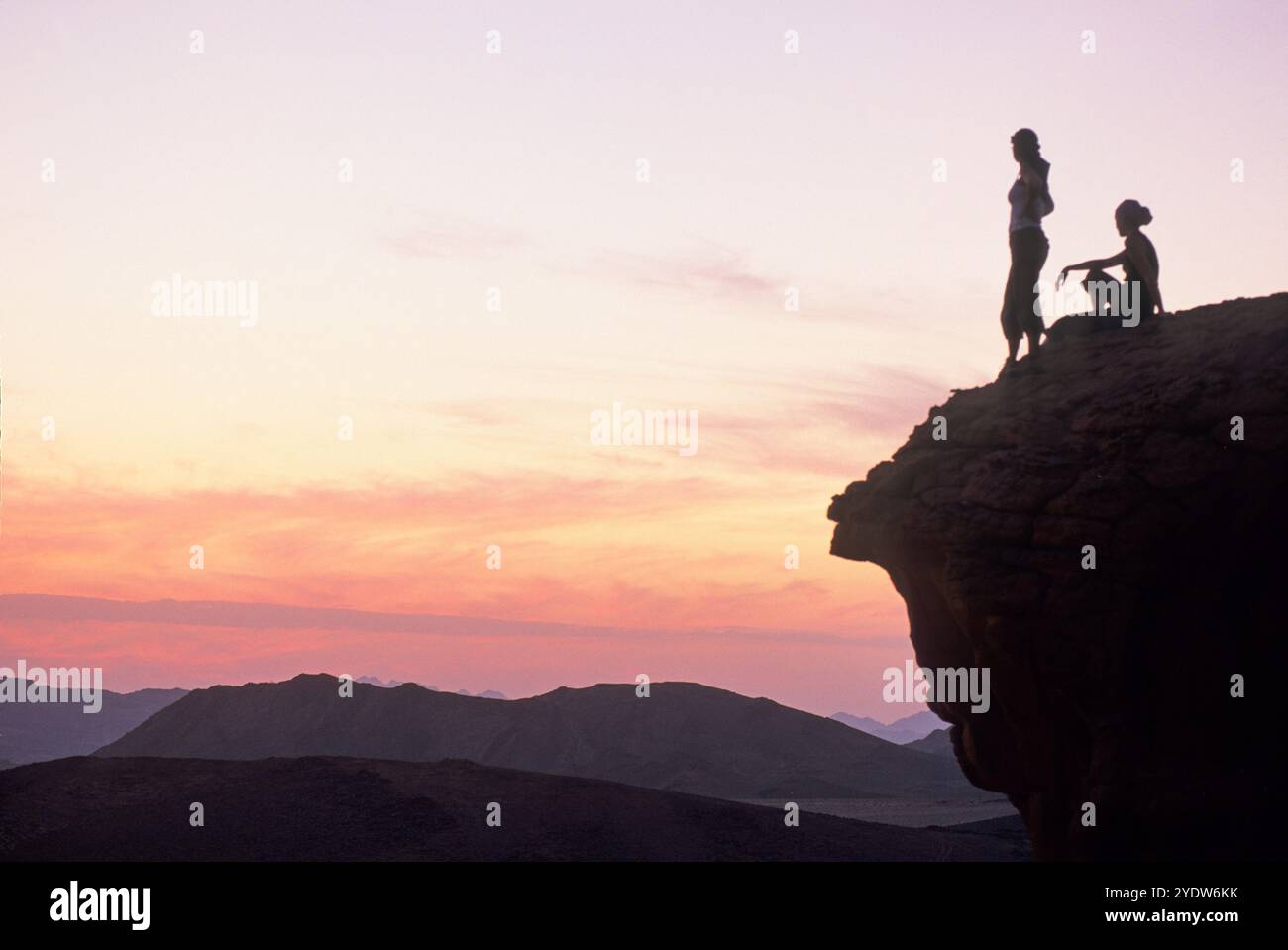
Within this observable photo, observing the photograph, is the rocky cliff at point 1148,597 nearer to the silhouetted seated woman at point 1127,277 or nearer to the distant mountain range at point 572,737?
the silhouetted seated woman at point 1127,277

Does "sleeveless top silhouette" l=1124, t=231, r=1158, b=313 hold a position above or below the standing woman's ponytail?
below

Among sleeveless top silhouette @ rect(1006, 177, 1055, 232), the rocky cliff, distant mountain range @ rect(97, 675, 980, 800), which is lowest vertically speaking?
distant mountain range @ rect(97, 675, 980, 800)

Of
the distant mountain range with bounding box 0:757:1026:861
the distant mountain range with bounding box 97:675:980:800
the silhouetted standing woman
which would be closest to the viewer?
the silhouetted standing woman

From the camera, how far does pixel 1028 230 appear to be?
22641 millimetres

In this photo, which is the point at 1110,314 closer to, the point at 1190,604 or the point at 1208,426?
the point at 1208,426

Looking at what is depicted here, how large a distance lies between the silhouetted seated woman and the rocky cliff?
2260 mm

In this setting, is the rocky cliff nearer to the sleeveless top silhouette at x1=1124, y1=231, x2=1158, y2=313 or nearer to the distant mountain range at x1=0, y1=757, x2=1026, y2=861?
the sleeveless top silhouette at x1=1124, y1=231, x2=1158, y2=313

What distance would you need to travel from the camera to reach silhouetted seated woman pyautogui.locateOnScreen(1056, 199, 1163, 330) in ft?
75.1

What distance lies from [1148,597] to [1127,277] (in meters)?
6.28

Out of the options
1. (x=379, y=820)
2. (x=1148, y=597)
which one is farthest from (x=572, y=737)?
(x=1148, y=597)

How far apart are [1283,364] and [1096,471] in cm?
338

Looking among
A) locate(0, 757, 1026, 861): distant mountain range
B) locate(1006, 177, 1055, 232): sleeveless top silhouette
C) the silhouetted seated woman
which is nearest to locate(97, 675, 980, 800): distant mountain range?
locate(0, 757, 1026, 861): distant mountain range

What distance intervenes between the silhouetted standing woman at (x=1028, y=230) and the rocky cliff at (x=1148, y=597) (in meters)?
2.38

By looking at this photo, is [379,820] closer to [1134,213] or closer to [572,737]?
[1134,213]
